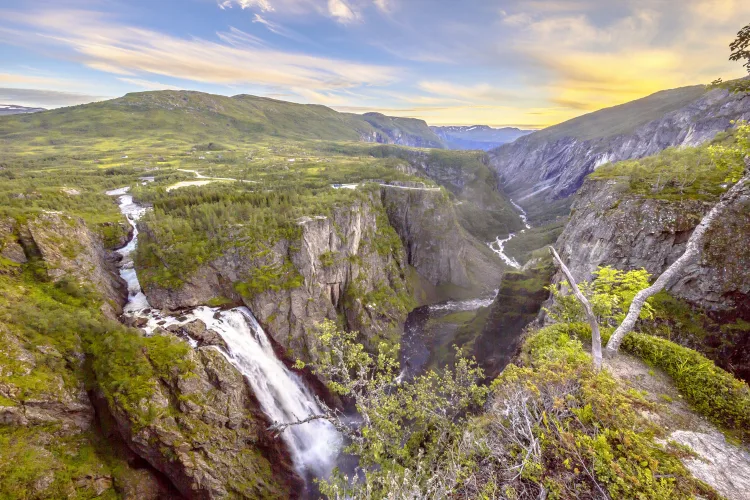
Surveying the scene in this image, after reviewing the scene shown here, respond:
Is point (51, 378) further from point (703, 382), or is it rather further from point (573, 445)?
point (703, 382)

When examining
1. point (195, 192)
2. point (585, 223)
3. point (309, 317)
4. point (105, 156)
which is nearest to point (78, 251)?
point (195, 192)

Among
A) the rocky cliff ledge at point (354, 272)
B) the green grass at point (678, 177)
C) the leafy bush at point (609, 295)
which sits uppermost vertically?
the green grass at point (678, 177)

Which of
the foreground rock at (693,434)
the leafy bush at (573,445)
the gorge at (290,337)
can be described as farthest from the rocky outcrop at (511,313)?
the leafy bush at (573,445)

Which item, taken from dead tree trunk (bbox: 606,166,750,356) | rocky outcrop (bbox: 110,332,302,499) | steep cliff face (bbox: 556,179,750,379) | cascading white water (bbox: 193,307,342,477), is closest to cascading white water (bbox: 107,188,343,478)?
cascading white water (bbox: 193,307,342,477)

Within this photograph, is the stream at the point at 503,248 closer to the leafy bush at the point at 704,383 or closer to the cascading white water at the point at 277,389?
the cascading white water at the point at 277,389

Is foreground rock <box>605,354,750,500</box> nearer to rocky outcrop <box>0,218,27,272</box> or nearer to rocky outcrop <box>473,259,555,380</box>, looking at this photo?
rocky outcrop <box>473,259,555,380</box>

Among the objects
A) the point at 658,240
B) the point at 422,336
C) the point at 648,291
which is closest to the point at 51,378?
the point at 648,291
